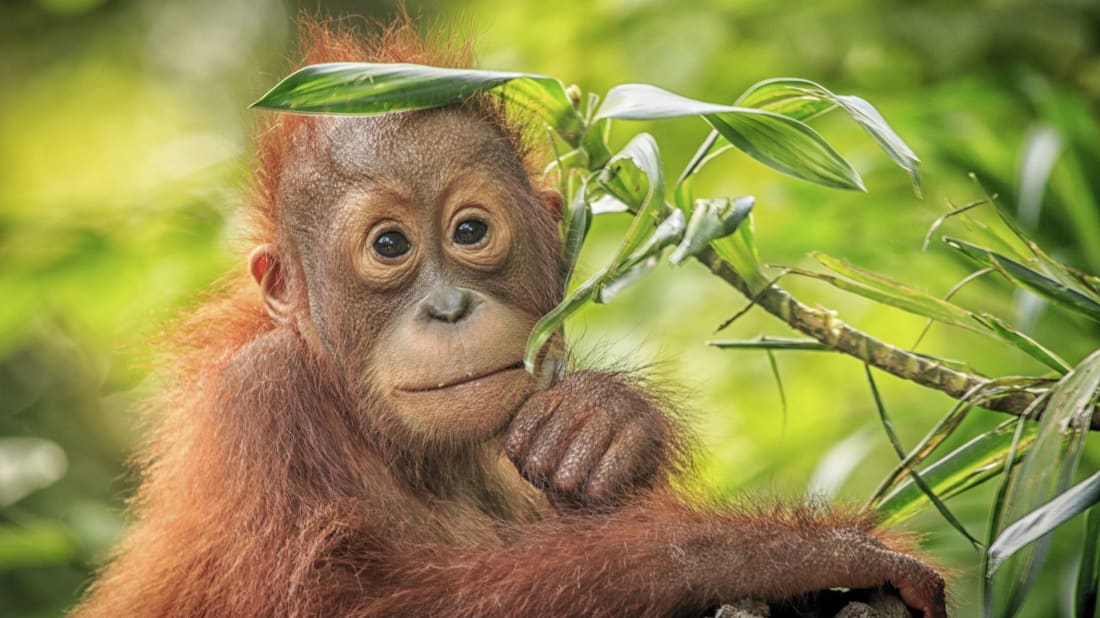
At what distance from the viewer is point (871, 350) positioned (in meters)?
1.96

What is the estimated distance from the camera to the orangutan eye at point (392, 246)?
2398 millimetres

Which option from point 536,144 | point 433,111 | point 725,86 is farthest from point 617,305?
point 433,111

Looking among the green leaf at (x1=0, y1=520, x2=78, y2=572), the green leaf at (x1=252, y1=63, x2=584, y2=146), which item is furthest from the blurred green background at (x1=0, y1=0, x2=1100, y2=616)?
the green leaf at (x1=252, y1=63, x2=584, y2=146)

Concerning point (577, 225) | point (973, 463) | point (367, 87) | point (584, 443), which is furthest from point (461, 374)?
point (973, 463)

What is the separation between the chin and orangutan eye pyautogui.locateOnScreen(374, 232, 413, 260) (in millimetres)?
260

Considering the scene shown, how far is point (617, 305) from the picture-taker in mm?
4727

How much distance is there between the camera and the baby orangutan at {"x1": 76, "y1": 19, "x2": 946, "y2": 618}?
2143mm

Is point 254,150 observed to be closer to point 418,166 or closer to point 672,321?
point 418,166

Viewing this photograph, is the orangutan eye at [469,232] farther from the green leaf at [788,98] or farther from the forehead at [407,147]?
the green leaf at [788,98]

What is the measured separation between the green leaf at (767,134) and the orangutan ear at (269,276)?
104cm

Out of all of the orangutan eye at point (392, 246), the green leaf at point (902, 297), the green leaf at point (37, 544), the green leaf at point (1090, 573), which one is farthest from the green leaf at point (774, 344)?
the green leaf at point (37, 544)

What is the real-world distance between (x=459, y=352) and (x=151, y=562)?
2.72 ft

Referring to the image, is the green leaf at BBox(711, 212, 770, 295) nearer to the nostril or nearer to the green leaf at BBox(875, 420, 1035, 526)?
the green leaf at BBox(875, 420, 1035, 526)

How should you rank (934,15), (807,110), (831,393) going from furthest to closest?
(831,393) → (934,15) → (807,110)
